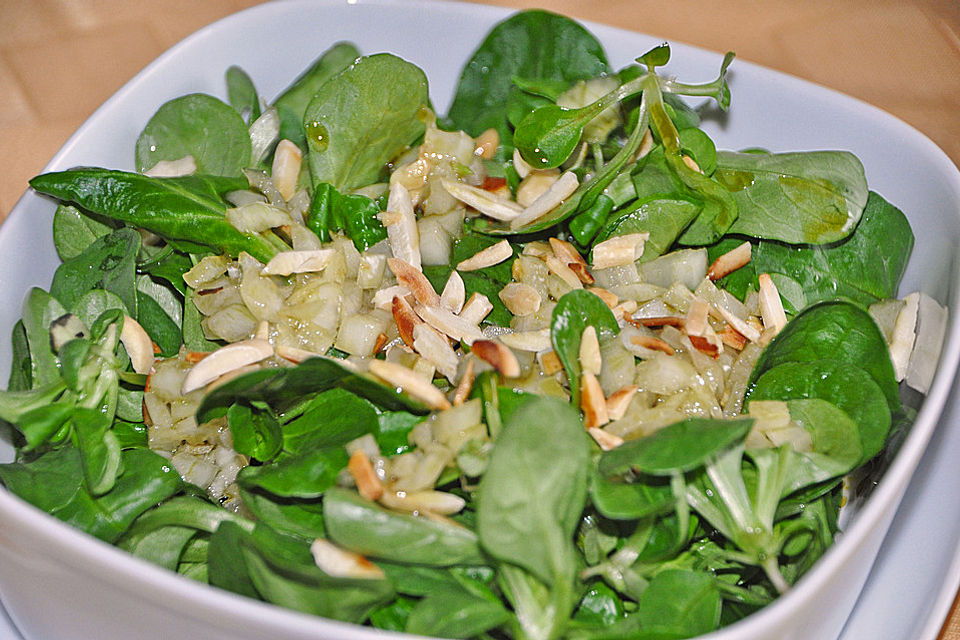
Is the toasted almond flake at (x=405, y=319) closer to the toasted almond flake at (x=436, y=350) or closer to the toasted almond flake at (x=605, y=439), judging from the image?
the toasted almond flake at (x=436, y=350)

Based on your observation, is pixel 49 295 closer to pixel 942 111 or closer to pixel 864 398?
pixel 864 398

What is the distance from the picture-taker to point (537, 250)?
95 cm

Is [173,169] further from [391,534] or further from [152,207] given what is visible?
[391,534]

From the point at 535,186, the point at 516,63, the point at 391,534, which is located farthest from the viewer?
the point at 516,63

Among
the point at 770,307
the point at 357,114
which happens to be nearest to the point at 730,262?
the point at 770,307

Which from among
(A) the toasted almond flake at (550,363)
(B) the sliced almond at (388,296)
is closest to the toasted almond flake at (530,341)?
(A) the toasted almond flake at (550,363)

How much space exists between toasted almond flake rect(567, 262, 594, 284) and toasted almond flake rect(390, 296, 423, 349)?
0.16 metres

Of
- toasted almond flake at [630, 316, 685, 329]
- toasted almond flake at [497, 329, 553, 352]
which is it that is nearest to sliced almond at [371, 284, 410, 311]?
toasted almond flake at [497, 329, 553, 352]

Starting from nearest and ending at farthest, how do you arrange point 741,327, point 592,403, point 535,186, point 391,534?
point 391,534, point 592,403, point 741,327, point 535,186

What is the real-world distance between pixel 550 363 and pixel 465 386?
0.09m

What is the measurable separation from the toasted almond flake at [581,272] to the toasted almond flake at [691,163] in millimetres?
152

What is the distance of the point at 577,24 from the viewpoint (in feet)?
3.61

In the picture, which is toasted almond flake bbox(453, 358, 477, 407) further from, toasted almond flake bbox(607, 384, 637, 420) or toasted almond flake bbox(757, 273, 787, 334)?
toasted almond flake bbox(757, 273, 787, 334)

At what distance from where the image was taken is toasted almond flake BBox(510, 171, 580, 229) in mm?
944
